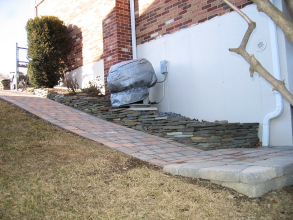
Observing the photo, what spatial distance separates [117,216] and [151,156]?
59.6 inches

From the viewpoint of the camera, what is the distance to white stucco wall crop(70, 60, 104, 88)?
730cm

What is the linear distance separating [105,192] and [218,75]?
3.47 meters

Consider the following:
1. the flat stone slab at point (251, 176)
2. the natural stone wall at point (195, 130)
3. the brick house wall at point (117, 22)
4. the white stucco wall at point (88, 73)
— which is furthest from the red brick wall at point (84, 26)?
the flat stone slab at point (251, 176)

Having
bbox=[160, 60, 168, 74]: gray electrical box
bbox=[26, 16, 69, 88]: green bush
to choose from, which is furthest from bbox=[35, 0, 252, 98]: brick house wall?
bbox=[160, 60, 168, 74]: gray electrical box

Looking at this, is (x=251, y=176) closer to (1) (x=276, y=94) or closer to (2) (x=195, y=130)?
(2) (x=195, y=130)

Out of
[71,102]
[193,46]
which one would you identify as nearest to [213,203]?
[193,46]

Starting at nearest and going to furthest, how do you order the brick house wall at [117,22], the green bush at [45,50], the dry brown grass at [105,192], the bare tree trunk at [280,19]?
the bare tree trunk at [280,19] → the dry brown grass at [105,192] → the brick house wall at [117,22] → the green bush at [45,50]

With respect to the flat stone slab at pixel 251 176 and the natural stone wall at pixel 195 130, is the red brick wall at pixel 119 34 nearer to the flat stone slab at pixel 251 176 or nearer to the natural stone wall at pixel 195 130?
the natural stone wall at pixel 195 130

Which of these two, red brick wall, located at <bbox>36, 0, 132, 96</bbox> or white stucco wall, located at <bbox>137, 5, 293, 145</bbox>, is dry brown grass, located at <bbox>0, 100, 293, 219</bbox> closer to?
white stucco wall, located at <bbox>137, 5, 293, 145</bbox>

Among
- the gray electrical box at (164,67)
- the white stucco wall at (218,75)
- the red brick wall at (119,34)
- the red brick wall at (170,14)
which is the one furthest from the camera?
the red brick wall at (119,34)

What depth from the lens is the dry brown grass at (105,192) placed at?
1918mm

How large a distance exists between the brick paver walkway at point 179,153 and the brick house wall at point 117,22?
1.88 m

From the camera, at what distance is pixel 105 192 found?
2223 millimetres

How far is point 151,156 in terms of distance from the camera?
132 inches
